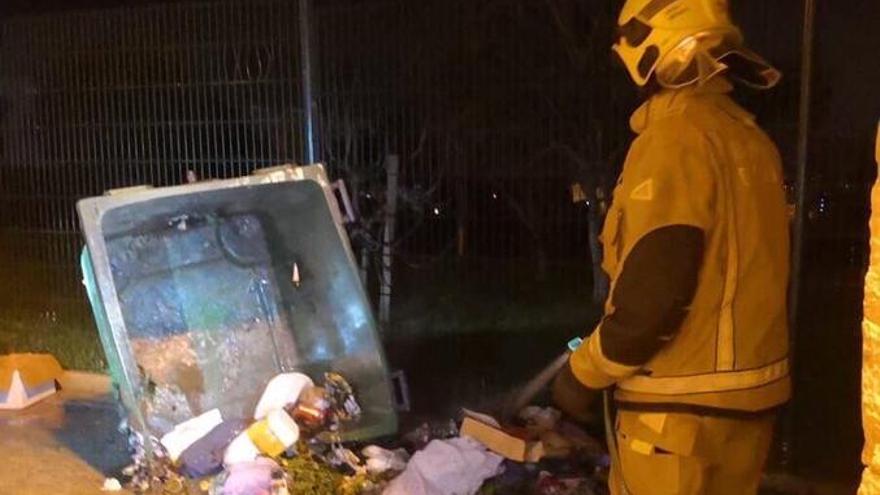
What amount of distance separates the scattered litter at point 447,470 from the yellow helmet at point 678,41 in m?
2.01

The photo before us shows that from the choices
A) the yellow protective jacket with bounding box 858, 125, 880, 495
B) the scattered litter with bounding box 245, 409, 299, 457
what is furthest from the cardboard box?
the yellow protective jacket with bounding box 858, 125, 880, 495

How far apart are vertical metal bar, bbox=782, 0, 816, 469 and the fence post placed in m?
2.55

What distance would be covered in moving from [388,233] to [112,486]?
7.52ft

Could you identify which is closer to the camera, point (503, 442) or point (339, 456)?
point (503, 442)

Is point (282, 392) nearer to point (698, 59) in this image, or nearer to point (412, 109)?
point (412, 109)

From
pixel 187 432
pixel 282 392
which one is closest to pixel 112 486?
pixel 187 432

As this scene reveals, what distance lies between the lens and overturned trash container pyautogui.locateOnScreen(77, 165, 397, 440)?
512cm

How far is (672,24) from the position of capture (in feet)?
9.95

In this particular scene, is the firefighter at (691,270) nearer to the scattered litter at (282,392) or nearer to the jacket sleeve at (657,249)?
the jacket sleeve at (657,249)

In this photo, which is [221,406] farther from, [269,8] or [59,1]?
[59,1]

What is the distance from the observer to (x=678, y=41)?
3023 mm

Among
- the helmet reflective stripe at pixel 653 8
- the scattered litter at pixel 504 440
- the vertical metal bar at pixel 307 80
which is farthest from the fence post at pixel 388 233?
the helmet reflective stripe at pixel 653 8

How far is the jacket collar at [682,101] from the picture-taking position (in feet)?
10.1

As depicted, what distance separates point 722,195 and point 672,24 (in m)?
0.49
